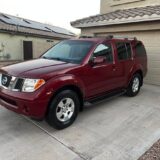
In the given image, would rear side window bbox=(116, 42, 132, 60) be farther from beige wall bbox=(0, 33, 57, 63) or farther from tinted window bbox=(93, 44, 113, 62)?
beige wall bbox=(0, 33, 57, 63)

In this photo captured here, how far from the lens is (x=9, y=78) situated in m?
4.05

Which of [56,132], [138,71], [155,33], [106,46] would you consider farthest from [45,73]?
[155,33]

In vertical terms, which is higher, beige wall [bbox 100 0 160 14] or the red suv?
beige wall [bbox 100 0 160 14]

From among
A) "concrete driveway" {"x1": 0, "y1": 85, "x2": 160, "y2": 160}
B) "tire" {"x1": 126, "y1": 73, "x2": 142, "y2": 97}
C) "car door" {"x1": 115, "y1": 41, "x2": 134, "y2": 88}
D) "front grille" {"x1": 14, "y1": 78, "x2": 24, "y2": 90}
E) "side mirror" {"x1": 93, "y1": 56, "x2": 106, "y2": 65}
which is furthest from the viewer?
"tire" {"x1": 126, "y1": 73, "x2": 142, "y2": 97}

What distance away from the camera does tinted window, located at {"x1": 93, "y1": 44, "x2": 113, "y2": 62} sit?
197 inches

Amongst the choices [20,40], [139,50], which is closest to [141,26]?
[139,50]

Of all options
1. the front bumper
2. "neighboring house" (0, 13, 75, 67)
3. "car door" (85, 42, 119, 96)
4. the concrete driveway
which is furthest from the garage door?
"neighboring house" (0, 13, 75, 67)

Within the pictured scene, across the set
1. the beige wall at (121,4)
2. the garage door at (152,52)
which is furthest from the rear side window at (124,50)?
the beige wall at (121,4)

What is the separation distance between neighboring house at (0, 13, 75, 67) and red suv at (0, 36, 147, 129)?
12.8m

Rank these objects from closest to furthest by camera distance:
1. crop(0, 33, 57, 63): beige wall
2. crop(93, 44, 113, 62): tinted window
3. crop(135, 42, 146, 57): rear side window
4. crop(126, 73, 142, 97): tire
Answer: crop(93, 44, 113, 62): tinted window → crop(126, 73, 142, 97): tire → crop(135, 42, 146, 57): rear side window → crop(0, 33, 57, 63): beige wall

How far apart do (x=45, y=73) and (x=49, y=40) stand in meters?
18.5

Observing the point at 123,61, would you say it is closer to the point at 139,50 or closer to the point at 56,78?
the point at 139,50

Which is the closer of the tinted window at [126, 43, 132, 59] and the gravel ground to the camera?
the gravel ground

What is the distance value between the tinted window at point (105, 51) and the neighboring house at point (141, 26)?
10.3ft
